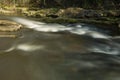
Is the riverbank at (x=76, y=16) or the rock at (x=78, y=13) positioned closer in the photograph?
the riverbank at (x=76, y=16)

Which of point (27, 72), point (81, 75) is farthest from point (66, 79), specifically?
point (27, 72)

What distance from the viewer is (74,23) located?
17.8 metres

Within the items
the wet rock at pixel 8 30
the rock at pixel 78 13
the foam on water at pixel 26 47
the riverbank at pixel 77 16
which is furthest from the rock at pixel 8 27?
the rock at pixel 78 13

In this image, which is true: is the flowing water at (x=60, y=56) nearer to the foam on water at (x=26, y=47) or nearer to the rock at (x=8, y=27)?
the foam on water at (x=26, y=47)

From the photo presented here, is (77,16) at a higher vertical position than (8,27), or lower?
lower

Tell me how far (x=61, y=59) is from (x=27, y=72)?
5.82ft

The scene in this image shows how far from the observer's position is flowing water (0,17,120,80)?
7599mm

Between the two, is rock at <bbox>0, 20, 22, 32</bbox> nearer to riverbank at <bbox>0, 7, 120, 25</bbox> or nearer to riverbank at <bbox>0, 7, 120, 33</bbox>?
riverbank at <bbox>0, 7, 120, 33</bbox>

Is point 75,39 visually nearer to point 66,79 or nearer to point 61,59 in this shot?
point 61,59

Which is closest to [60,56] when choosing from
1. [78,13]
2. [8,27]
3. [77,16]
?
[8,27]

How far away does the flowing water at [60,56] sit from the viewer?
299 inches

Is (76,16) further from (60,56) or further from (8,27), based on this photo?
(60,56)

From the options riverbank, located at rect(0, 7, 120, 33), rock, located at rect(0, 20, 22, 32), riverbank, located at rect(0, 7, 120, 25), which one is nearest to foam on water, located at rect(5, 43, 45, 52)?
rock, located at rect(0, 20, 22, 32)

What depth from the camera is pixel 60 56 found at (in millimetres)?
9406
